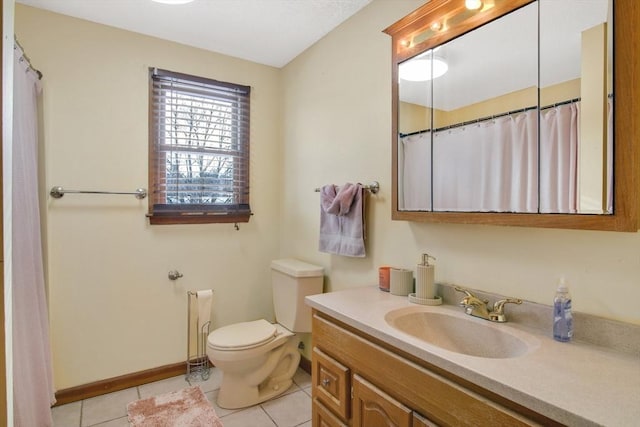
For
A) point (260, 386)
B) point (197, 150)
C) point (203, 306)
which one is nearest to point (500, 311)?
point (260, 386)

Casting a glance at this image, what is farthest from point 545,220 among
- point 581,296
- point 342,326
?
point 342,326

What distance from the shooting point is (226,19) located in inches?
83.8

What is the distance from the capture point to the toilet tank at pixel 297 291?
2.25 metres

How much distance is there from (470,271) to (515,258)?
203 mm

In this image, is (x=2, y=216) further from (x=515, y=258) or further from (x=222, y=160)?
(x=222, y=160)

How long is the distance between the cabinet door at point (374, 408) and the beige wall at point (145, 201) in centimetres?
61

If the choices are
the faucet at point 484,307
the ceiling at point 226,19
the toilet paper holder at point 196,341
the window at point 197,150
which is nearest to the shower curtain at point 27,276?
the ceiling at point 226,19

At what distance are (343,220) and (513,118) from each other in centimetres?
104

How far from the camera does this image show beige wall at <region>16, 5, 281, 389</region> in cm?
208

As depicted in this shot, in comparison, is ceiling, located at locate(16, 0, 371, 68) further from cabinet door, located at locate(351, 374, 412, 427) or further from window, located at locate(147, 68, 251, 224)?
cabinet door, located at locate(351, 374, 412, 427)

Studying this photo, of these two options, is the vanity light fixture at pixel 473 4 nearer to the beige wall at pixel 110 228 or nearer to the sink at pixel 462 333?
the sink at pixel 462 333

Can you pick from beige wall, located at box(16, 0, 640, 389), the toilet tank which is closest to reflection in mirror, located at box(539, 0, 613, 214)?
beige wall, located at box(16, 0, 640, 389)

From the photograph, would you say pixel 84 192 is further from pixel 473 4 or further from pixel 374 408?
pixel 473 4

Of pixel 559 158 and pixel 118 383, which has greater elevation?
pixel 559 158
